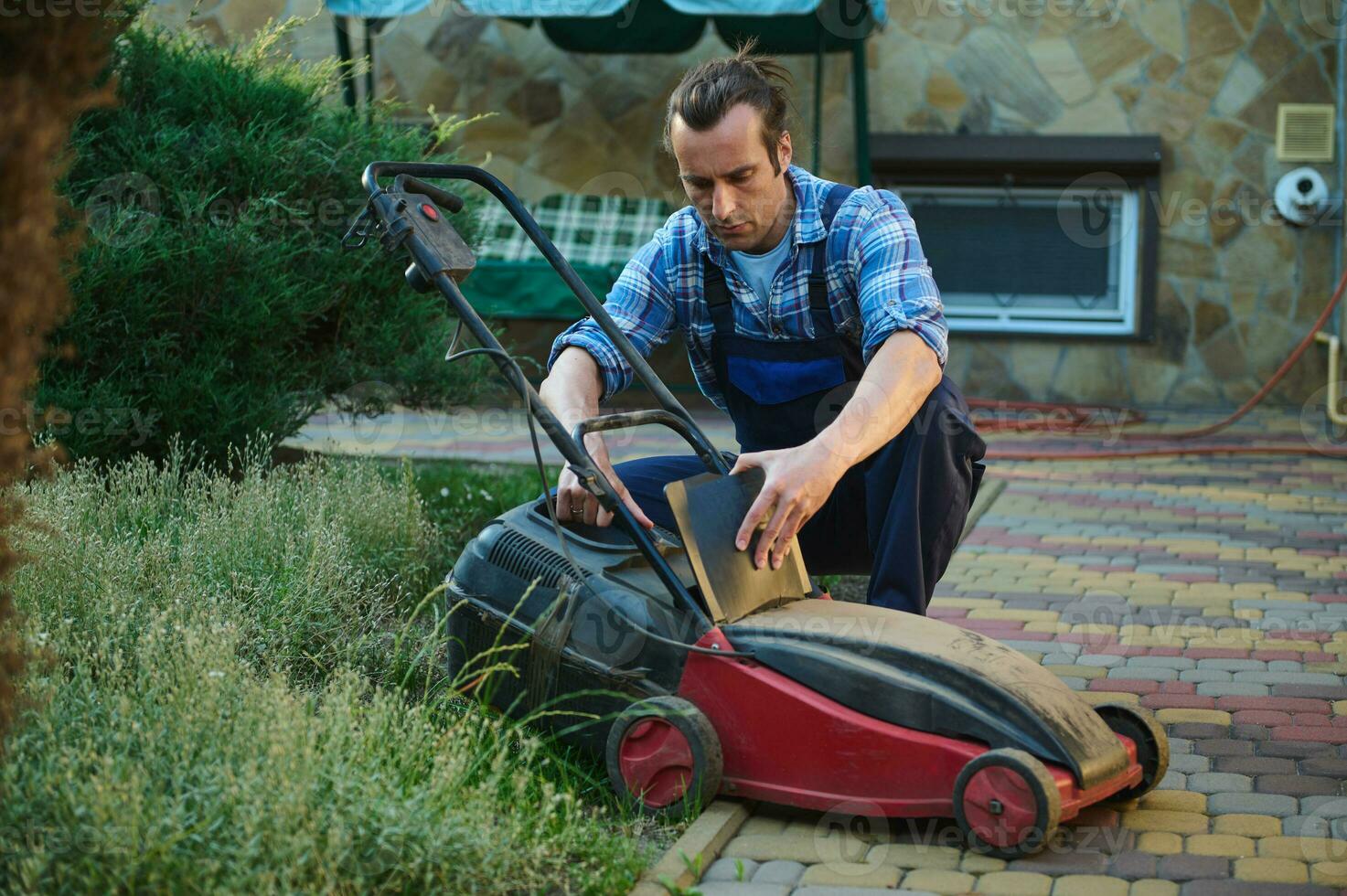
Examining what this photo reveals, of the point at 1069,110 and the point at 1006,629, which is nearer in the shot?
the point at 1006,629

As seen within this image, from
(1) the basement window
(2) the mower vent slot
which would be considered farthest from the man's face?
(1) the basement window

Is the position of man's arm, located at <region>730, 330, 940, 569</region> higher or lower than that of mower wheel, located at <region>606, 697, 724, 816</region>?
higher

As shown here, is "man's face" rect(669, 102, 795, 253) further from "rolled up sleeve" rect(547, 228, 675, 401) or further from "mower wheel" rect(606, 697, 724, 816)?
"mower wheel" rect(606, 697, 724, 816)

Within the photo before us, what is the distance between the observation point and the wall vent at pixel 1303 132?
961 centimetres

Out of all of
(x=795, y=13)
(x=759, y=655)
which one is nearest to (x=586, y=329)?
(x=759, y=655)

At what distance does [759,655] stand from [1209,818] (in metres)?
1.01

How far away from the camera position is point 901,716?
280 centimetres

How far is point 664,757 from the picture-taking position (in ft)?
9.70

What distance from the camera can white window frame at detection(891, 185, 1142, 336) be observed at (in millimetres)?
10023

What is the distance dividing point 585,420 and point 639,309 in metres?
0.82

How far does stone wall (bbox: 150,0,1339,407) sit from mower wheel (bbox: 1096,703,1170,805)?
23.8 feet

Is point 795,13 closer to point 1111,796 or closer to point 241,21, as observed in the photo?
point 241,21

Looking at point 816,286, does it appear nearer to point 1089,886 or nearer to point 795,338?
point 795,338

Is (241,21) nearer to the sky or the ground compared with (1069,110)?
nearer to the sky
